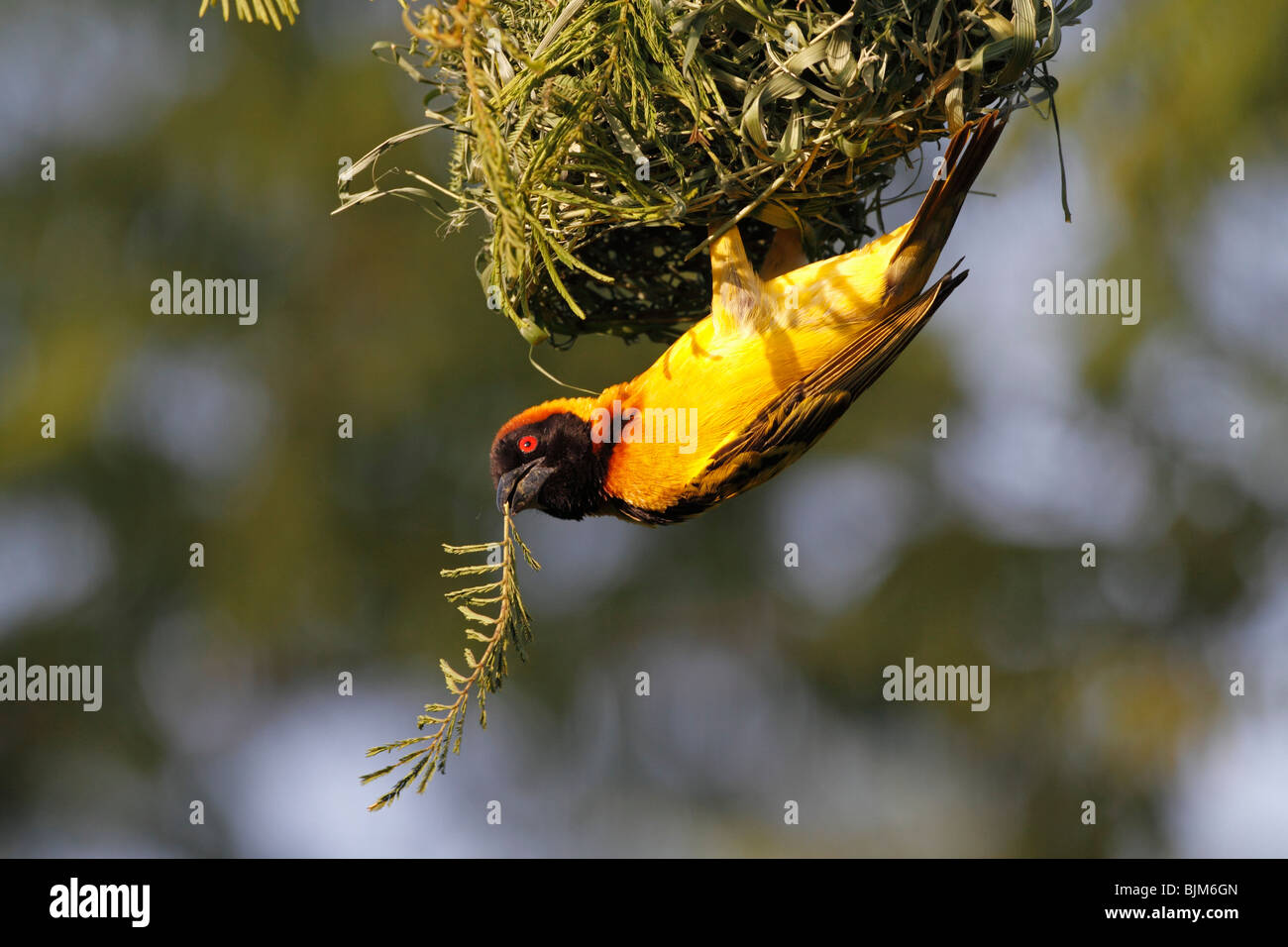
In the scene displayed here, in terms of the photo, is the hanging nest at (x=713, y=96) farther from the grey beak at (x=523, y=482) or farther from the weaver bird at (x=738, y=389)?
the grey beak at (x=523, y=482)

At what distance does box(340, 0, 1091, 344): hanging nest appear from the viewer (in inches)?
84.0

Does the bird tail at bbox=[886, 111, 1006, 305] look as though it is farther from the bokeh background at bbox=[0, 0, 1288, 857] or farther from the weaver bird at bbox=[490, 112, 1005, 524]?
the bokeh background at bbox=[0, 0, 1288, 857]

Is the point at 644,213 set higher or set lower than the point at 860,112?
lower

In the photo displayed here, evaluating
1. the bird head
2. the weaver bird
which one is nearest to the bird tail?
the weaver bird

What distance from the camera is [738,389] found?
8.27ft

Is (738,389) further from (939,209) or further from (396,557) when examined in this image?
(396,557)

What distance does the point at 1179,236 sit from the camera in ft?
20.7

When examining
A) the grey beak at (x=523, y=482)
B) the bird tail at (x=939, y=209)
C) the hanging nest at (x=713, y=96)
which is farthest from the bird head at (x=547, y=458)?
the bird tail at (x=939, y=209)

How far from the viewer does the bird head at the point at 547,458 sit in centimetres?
263

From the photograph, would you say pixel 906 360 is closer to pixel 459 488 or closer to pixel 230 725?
pixel 459 488

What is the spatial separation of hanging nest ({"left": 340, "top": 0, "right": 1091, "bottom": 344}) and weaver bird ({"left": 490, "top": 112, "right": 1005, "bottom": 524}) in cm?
16

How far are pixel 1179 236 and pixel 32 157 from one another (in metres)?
6.42

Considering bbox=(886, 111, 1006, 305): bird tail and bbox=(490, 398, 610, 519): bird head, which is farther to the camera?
bbox=(490, 398, 610, 519): bird head

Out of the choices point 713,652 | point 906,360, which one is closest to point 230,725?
point 713,652
